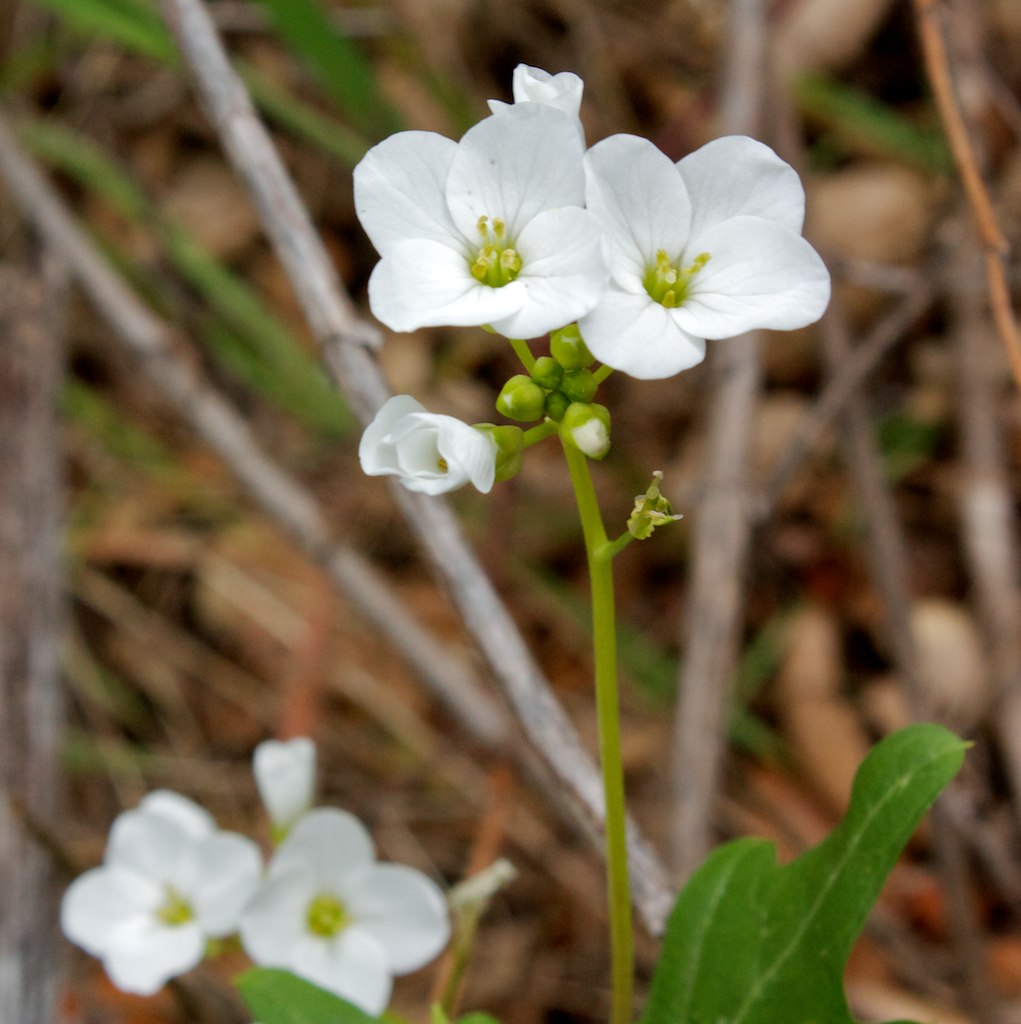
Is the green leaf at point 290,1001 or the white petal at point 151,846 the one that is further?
the white petal at point 151,846

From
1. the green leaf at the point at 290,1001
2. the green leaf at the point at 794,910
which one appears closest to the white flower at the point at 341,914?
the green leaf at the point at 290,1001

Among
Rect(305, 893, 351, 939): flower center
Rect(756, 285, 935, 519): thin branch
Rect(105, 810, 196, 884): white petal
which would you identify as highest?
Rect(756, 285, 935, 519): thin branch

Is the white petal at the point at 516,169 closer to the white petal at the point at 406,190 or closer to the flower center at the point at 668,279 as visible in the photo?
the white petal at the point at 406,190

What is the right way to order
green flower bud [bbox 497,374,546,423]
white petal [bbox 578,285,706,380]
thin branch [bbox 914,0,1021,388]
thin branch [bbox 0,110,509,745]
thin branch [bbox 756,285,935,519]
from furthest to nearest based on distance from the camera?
1. thin branch [bbox 756,285,935,519]
2. thin branch [bbox 0,110,509,745]
3. thin branch [bbox 914,0,1021,388]
4. green flower bud [bbox 497,374,546,423]
5. white petal [bbox 578,285,706,380]

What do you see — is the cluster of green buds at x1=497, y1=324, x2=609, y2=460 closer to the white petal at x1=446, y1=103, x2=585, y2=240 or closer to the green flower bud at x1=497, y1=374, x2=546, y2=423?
the green flower bud at x1=497, y1=374, x2=546, y2=423

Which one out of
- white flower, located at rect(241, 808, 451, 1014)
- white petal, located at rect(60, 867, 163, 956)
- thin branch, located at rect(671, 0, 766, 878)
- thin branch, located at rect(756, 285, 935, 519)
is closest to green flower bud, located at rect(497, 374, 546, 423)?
white flower, located at rect(241, 808, 451, 1014)

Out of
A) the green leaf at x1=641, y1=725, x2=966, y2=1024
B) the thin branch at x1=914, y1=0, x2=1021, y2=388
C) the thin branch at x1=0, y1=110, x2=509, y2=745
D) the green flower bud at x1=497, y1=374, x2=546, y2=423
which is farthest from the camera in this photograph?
the thin branch at x1=0, y1=110, x2=509, y2=745
